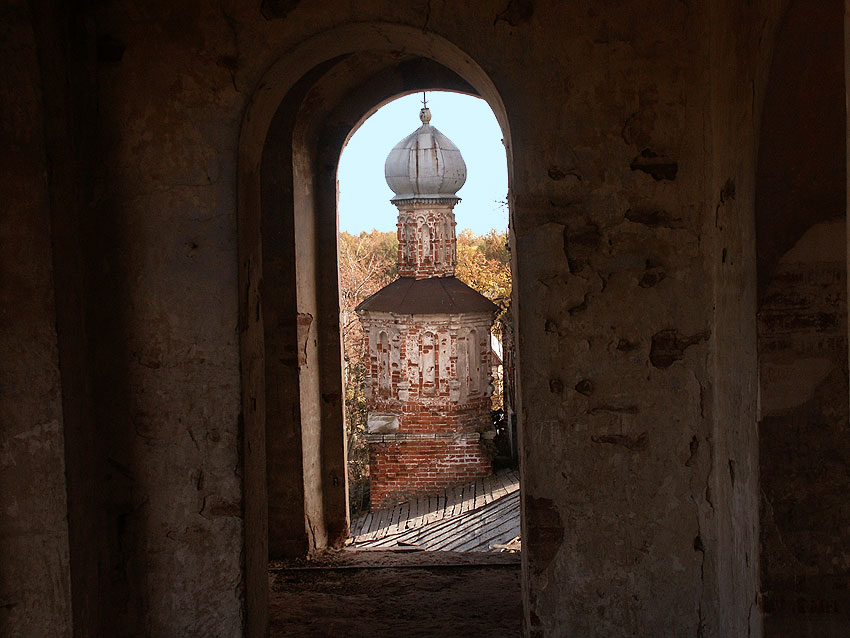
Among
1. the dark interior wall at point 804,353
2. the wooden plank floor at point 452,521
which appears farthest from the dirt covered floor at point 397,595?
the dark interior wall at point 804,353

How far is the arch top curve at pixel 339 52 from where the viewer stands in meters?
3.29

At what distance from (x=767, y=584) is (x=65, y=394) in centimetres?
265

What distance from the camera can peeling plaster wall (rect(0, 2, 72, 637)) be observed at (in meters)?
2.97

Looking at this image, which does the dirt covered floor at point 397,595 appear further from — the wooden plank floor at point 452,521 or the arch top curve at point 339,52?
the arch top curve at point 339,52

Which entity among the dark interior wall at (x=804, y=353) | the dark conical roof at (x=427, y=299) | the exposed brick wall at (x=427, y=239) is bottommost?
the dark interior wall at (x=804, y=353)

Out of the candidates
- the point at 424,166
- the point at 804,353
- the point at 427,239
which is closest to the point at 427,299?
the point at 427,239

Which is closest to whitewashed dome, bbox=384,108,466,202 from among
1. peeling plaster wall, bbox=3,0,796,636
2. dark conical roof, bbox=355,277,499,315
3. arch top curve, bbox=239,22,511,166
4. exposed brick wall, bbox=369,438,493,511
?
dark conical roof, bbox=355,277,499,315

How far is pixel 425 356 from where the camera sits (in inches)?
589

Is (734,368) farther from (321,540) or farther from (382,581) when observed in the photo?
(321,540)

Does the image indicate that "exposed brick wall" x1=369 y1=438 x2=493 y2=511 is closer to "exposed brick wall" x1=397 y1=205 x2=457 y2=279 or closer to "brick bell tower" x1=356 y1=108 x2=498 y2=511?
"brick bell tower" x1=356 y1=108 x2=498 y2=511

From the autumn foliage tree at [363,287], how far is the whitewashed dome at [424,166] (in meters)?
1.62

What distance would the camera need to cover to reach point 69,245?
3.15 meters

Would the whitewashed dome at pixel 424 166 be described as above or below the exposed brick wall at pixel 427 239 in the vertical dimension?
above

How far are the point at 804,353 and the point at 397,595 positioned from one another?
9.00 ft
